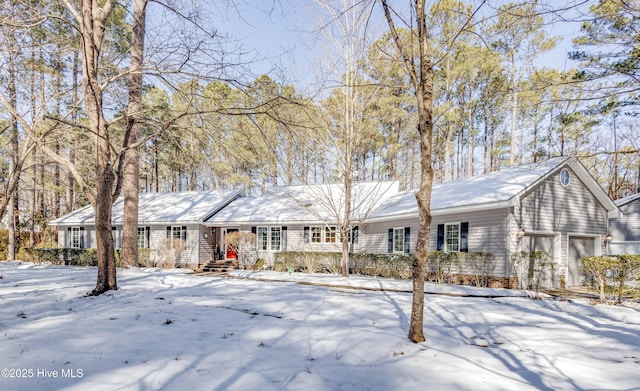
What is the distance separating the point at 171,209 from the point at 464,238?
609 inches

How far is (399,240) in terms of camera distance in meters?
A: 14.8

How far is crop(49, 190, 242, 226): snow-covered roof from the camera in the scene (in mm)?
17995

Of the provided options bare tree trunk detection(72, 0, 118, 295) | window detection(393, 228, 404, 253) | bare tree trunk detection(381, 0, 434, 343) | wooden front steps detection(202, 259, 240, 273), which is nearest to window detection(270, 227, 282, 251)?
wooden front steps detection(202, 259, 240, 273)

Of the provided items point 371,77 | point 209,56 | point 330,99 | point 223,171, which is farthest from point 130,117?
point 223,171

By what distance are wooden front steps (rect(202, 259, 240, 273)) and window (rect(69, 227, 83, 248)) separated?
29.2 ft

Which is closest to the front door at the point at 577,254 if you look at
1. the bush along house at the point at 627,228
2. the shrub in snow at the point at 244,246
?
the bush along house at the point at 627,228

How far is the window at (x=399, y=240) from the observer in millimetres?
14422

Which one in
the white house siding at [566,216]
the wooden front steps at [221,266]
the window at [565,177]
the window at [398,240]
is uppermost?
the window at [565,177]

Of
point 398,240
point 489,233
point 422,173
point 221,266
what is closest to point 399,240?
point 398,240

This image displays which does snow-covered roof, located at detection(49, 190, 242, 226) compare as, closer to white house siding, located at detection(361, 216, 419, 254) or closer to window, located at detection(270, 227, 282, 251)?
window, located at detection(270, 227, 282, 251)

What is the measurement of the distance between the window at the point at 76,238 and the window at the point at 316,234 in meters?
13.8

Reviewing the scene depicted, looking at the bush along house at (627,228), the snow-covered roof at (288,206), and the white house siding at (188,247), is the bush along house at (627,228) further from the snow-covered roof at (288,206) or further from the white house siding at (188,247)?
the white house siding at (188,247)

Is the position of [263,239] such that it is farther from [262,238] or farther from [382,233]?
[382,233]

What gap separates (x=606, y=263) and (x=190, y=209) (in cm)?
1787
